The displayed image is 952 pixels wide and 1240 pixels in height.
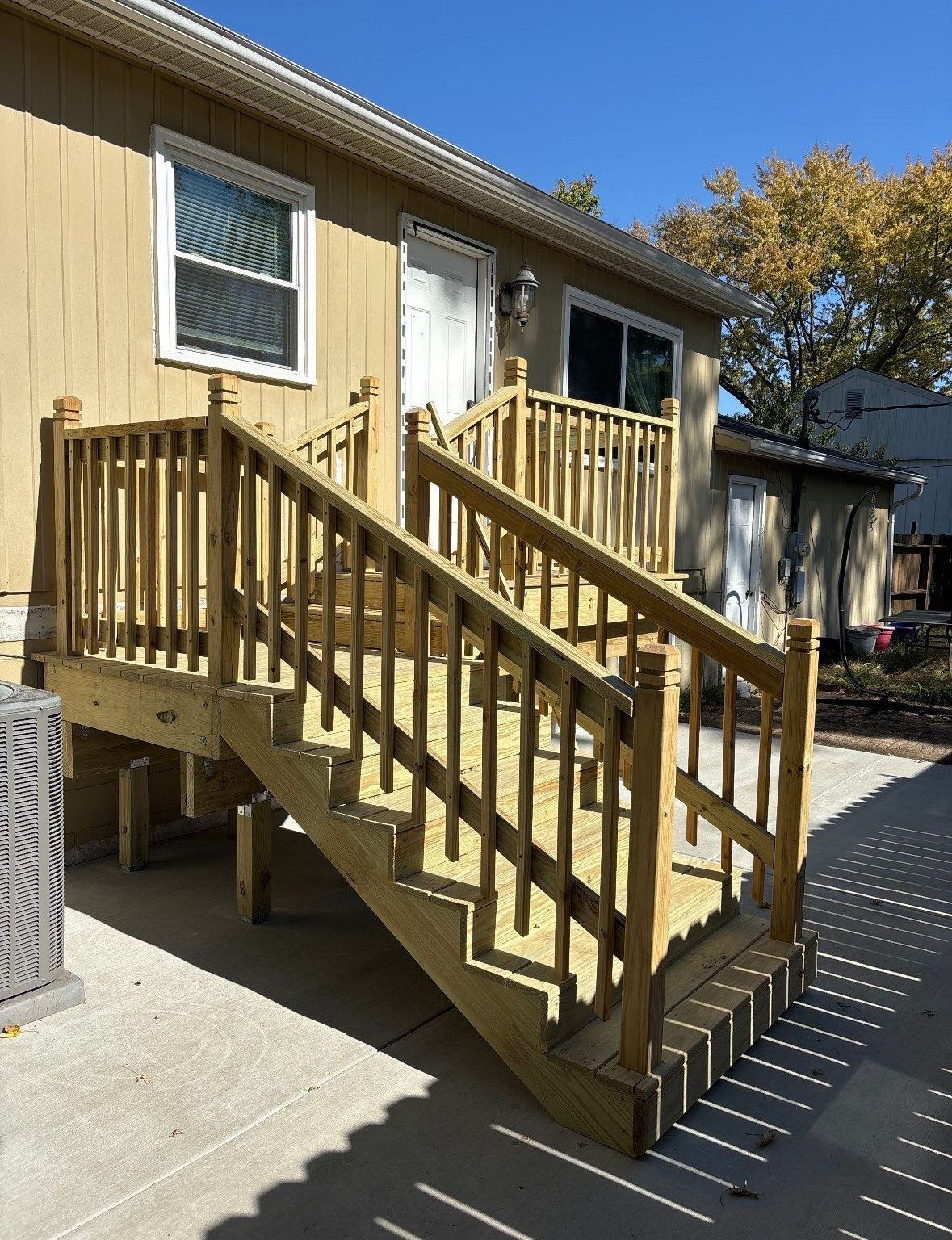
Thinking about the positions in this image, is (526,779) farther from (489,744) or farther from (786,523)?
(786,523)

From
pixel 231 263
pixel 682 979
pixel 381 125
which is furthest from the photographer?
pixel 381 125

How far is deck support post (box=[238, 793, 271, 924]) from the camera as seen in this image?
160 inches

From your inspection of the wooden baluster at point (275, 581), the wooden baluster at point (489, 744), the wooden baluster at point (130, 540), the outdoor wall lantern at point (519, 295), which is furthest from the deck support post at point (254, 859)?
the outdoor wall lantern at point (519, 295)

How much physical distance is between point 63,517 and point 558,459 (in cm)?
295

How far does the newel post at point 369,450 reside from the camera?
19.0 feet

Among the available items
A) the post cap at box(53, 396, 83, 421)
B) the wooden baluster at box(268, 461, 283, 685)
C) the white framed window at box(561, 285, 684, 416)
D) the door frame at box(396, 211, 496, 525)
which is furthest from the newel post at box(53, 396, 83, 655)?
the white framed window at box(561, 285, 684, 416)

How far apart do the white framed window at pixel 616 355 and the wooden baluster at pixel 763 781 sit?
4817 mm

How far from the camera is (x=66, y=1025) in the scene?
3250 mm

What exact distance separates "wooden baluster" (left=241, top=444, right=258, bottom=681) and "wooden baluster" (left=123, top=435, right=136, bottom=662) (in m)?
0.63

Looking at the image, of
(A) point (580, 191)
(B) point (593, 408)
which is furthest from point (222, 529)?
(A) point (580, 191)

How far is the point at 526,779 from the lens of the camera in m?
2.82

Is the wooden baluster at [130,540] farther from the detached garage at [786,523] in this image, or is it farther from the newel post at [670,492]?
the detached garage at [786,523]

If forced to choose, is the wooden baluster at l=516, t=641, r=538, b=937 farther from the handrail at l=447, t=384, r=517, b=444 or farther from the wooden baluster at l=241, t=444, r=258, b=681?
the handrail at l=447, t=384, r=517, b=444

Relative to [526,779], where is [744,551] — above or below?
above
